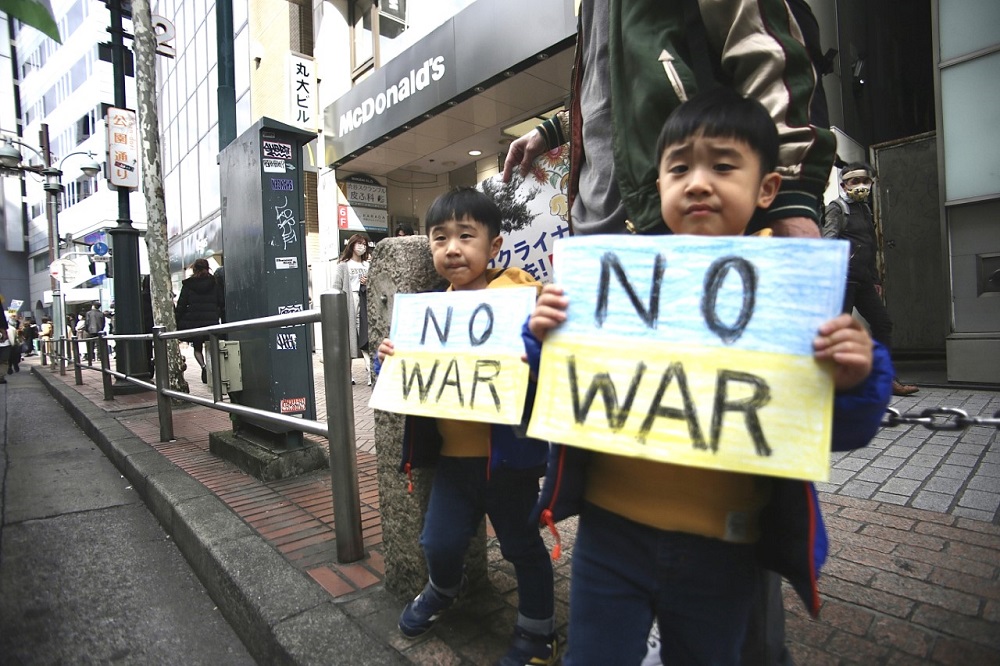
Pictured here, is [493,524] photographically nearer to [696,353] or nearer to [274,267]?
[696,353]

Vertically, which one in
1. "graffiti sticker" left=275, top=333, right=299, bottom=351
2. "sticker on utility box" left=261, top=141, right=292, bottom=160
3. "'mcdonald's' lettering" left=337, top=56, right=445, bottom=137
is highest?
"'mcdonald's' lettering" left=337, top=56, right=445, bottom=137

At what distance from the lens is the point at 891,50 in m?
9.22

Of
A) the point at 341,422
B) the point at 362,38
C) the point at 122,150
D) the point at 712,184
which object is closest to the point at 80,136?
the point at 362,38

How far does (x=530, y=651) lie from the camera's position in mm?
1579

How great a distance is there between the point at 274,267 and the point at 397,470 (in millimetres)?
2282

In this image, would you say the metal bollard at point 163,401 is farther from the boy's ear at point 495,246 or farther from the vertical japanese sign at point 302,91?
the vertical japanese sign at point 302,91

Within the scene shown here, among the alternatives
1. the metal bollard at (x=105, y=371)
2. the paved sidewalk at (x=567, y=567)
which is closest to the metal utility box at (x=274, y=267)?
the paved sidewalk at (x=567, y=567)

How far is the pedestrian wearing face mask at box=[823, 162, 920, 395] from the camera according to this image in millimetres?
4676

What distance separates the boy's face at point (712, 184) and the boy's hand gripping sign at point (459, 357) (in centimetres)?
47

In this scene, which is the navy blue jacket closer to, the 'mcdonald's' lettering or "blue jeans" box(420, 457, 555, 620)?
"blue jeans" box(420, 457, 555, 620)

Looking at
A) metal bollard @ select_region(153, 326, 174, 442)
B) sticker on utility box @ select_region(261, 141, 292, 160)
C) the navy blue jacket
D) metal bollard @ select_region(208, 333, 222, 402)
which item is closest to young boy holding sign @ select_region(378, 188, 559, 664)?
the navy blue jacket

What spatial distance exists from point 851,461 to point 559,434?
120 inches

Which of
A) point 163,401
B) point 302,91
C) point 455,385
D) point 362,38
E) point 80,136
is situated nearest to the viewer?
point 455,385

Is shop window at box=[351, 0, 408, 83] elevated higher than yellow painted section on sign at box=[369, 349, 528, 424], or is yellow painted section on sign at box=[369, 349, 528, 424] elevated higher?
shop window at box=[351, 0, 408, 83]
